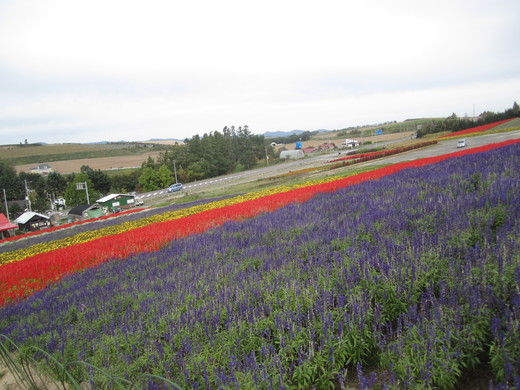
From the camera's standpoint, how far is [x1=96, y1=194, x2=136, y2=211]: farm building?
55.8 m

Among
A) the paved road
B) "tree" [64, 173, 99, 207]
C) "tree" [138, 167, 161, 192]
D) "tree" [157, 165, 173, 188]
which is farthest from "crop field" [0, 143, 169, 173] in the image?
the paved road

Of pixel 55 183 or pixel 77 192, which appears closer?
pixel 77 192

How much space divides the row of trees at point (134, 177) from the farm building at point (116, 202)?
32132mm

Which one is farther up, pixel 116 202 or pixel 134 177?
pixel 134 177

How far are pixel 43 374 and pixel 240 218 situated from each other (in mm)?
9298

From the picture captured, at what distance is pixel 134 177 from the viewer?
9619 cm

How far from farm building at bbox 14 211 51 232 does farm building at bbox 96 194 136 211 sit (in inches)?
361

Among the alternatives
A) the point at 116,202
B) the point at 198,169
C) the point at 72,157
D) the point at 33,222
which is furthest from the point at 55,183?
the point at 72,157

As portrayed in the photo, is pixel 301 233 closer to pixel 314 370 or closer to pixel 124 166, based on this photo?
pixel 314 370

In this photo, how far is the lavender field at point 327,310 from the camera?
9.59 feet

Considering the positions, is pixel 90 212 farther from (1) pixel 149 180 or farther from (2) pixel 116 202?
(1) pixel 149 180

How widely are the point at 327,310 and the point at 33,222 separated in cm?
6452

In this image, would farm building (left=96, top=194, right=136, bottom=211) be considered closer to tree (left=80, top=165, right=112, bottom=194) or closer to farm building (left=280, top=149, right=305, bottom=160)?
tree (left=80, top=165, right=112, bottom=194)

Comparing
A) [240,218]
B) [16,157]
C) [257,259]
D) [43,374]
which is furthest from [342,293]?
[16,157]
